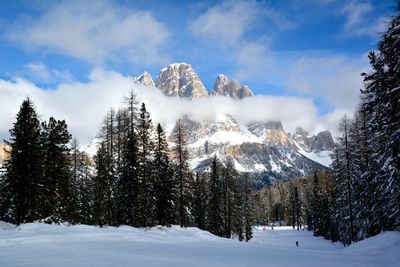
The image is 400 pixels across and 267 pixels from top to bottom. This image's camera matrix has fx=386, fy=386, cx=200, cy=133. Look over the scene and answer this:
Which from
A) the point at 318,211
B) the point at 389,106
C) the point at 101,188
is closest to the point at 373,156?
the point at 389,106

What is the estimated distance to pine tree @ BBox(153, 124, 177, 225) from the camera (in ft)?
153

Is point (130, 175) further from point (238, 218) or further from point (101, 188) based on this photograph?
point (238, 218)

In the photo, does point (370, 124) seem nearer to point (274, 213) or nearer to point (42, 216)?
point (42, 216)

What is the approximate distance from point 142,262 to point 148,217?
28.5 metres

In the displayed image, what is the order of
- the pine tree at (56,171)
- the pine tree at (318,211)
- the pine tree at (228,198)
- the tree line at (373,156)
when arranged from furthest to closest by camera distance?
the pine tree at (318,211), the pine tree at (228,198), the pine tree at (56,171), the tree line at (373,156)

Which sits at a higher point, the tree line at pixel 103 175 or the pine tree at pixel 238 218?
the tree line at pixel 103 175

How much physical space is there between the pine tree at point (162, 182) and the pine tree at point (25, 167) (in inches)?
562

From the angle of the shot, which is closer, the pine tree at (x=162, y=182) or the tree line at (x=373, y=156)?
the tree line at (x=373, y=156)

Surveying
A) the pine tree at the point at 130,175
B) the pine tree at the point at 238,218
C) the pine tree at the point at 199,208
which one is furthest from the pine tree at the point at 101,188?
the pine tree at the point at 238,218

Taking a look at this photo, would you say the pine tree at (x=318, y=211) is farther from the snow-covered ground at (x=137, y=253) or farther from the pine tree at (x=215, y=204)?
the snow-covered ground at (x=137, y=253)

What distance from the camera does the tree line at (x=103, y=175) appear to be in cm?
3525

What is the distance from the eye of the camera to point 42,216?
37844 mm

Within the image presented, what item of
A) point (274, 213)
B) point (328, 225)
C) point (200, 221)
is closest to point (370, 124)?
point (200, 221)

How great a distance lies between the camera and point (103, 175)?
42.9 m
